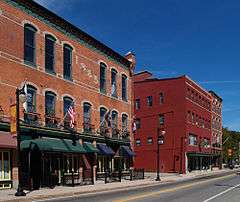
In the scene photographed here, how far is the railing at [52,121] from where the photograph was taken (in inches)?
1330

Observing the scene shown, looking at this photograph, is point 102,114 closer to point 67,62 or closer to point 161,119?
point 67,62

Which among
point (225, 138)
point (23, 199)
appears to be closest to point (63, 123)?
point (23, 199)

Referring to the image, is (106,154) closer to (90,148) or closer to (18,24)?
(90,148)

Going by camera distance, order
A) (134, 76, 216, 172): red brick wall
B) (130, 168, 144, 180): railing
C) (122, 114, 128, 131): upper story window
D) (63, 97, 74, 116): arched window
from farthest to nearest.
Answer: (134, 76, 216, 172): red brick wall
(122, 114, 128, 131): upper story window
(130, 168, 144, 180): railing
(63, 97, 74, 116): arched window

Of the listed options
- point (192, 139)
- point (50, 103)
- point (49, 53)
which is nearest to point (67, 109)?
point (50, 103)

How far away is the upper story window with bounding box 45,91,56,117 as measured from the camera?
34.2 meters

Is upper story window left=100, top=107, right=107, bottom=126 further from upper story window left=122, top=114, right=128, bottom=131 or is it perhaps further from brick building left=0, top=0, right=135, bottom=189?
upper story window left=122, top=114, right=128, bottom=131

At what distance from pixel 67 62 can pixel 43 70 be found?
14.3ft

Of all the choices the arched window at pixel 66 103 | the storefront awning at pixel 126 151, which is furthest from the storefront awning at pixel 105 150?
the arched window at pixel 66 103

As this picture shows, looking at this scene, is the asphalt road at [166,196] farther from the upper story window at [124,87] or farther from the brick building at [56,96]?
the upper story window at [124,87]

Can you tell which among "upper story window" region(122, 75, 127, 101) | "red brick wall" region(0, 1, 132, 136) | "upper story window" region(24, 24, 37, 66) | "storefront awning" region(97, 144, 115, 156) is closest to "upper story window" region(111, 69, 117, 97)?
"red brick wall" region(0, 1, 132, 136)

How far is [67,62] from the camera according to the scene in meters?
38.0

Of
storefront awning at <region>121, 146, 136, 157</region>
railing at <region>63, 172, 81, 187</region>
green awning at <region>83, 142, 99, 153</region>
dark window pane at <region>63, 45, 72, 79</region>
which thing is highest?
dark window pane at <region>63, 45, 72, 79</region>

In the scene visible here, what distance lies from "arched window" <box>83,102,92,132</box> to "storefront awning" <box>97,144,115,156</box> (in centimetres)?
204
